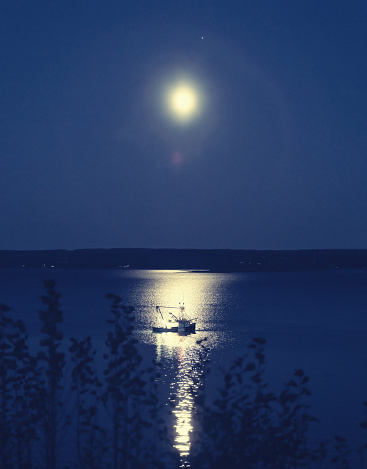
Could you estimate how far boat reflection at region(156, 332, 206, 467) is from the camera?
22562 millimetres

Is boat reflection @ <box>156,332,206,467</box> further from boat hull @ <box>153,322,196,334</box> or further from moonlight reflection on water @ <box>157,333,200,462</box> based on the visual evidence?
boat hull @ <box>153,322,196,334</box>

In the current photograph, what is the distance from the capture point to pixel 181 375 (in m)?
39.8

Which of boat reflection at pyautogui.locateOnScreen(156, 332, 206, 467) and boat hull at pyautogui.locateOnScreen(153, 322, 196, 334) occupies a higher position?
boat hull at pyautogui.locateOnScreen(153, 322, 196, 334)

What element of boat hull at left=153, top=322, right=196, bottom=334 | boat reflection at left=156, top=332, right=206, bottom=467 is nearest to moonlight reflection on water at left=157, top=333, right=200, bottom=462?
boat reflection at left=156, top=332, right=206, bottom=467

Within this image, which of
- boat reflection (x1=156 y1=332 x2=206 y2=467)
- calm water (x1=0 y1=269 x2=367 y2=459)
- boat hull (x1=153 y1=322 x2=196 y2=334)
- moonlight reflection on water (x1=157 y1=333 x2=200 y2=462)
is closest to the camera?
moonlight reflection on water (x1=157 y1=333 x2=200 y2=462)

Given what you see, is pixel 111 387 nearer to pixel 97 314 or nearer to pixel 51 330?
pixel 51 330

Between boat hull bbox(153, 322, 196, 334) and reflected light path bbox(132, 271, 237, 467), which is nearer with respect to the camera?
reflected light path bbox(132, 271, 237, 467)

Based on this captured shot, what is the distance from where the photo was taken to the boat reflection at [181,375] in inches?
888

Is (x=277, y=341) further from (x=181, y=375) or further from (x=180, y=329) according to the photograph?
(x=181, y=375)

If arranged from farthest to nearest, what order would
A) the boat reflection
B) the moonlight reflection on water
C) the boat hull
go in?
the boat hull → the boat reflection → the moonlight reflection on water

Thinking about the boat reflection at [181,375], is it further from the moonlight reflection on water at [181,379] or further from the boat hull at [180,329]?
the boat hull at [180,329]

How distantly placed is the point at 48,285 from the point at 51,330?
1.52ft

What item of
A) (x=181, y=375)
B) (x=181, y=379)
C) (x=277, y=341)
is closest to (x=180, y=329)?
(x=277, y=341)

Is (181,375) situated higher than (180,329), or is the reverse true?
(180,329)
